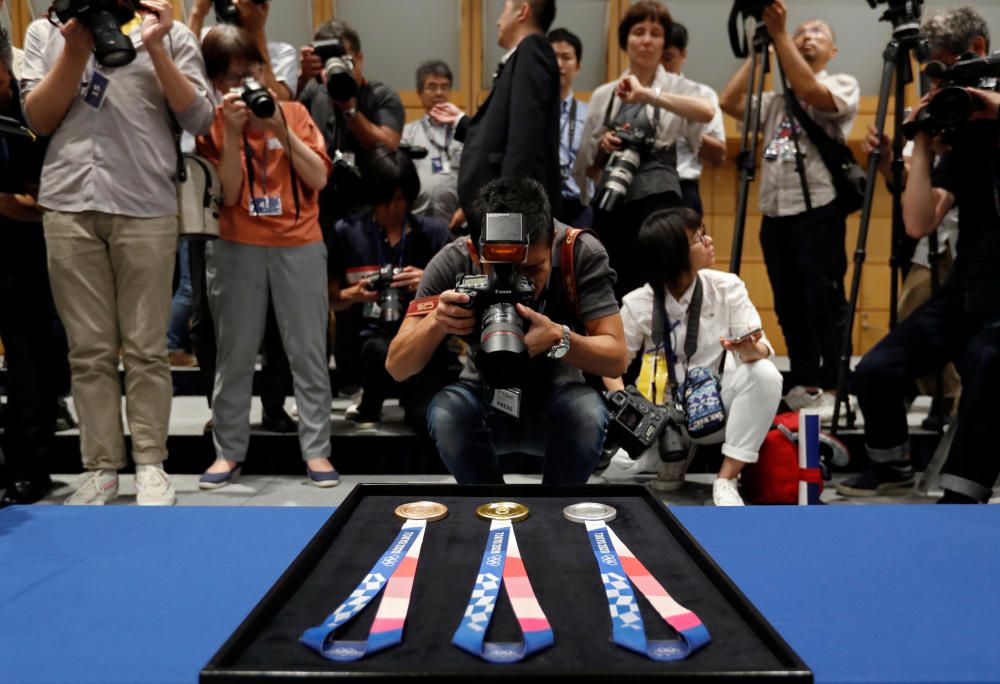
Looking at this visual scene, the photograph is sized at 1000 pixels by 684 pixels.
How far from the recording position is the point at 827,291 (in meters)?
2.57

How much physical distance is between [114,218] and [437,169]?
1.51 m

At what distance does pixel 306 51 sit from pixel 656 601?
7.92 ft

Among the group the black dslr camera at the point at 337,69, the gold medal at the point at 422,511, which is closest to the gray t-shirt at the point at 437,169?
the black dslr camera at the point at 337,69

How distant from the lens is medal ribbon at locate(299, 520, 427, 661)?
677 millimetres

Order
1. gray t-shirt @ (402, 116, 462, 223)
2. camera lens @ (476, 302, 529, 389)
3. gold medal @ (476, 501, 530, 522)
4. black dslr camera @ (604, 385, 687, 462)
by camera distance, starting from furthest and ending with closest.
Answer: gray t-shirt @ (402, 116, 462, 223) < black dslr camera @ (604, 385, 687, 462) < camera lens @ (476, 302, 529, 389) < gold medal @ (476, 501, 530, 522)

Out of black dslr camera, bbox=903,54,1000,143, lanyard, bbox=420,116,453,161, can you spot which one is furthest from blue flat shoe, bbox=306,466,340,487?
black dslr camera, bbox=903,54,1000,143

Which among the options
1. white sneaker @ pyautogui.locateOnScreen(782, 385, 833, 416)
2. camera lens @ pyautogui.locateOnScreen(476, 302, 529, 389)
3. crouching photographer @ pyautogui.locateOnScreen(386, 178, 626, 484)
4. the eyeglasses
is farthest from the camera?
white sneaker @ pyautogui.locateOnScreen(782, 385, 833, 416)

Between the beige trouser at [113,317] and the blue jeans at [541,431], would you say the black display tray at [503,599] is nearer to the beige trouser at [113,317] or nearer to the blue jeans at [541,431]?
the blue jeans at [541,431]

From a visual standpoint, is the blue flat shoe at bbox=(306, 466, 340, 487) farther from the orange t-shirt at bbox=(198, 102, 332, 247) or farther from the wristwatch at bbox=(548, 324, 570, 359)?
the wristwatch at bbox=(548, 324, 570, 359)

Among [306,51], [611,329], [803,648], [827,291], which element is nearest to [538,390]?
[611,329]

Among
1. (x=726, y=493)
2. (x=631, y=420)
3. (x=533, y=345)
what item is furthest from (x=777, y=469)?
(x=533, y=345)

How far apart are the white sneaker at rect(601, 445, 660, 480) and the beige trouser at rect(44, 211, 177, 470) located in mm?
1271

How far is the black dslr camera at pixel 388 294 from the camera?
2449 mm

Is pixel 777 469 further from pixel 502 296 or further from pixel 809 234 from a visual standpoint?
pixel 502 296
